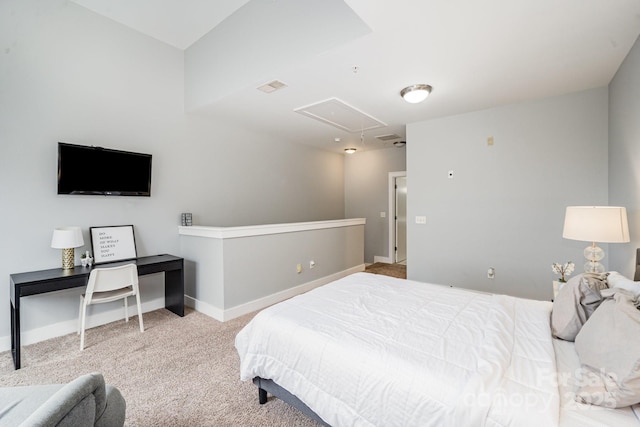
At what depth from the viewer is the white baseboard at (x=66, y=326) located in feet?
8.54

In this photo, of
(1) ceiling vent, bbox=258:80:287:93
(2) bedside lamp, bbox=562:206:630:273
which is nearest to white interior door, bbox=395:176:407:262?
(1) ceiling vent, bbox=258:80:287:93

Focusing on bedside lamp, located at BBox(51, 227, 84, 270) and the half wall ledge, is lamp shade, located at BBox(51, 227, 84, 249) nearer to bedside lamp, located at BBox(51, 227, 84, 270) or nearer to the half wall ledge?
bedside lamp, located at BBox(51, 227, 84, 270)

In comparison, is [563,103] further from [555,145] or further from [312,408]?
[312,408]

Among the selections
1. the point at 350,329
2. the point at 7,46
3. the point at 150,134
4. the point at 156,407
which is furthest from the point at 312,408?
the point at 7,46

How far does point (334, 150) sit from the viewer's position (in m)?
6.04

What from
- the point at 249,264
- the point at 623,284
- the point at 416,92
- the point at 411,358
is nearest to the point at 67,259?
the point at 249,264

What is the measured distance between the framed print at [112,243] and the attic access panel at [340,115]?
2566mm

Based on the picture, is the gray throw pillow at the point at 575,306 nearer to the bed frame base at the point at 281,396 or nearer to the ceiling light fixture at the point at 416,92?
the bed frame base at the point at 281,396

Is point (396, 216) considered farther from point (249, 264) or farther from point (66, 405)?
point (66, 405)

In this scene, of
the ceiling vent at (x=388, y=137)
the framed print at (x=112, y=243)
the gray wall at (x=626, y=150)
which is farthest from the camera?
the ceiling vent at (x=388, y=137)

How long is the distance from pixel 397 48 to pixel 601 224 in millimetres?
2011

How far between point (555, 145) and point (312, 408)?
147 inches

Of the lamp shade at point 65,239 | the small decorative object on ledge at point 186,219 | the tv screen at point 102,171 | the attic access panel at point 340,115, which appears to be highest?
the attic access panel at point 340,115

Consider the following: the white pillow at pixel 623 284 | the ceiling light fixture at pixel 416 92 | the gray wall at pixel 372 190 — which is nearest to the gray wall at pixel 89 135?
the ceiling light fixture at pixel 416 92
